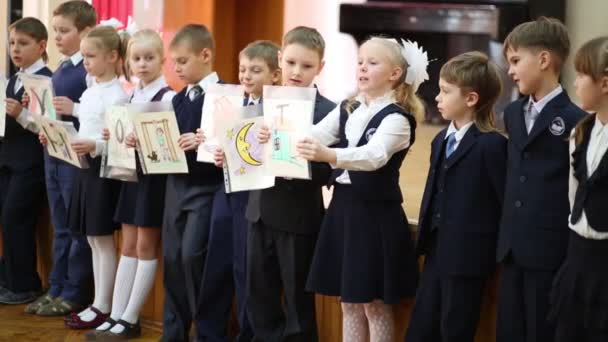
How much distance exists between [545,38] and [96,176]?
1.99m

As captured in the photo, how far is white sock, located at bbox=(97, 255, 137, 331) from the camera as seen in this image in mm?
4168

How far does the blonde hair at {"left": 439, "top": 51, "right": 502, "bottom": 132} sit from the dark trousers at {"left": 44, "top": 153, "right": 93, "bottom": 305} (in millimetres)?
1926

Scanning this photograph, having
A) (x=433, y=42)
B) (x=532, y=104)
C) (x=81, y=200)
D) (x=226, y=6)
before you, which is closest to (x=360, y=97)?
(x=532, y=104)

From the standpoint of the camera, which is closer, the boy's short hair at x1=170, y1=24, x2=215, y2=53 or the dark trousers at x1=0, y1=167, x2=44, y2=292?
the boy's short hair at x1=170, y1=24, x2=215, y2=53

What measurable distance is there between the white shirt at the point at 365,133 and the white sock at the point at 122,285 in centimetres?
116

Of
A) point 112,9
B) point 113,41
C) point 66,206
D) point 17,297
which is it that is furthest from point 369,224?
point 112,9

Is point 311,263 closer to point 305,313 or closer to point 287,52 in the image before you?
point 305,313

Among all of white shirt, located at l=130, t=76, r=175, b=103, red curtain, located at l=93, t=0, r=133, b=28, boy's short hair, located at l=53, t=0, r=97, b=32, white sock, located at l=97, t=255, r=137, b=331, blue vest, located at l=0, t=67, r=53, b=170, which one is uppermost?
red curtain, located at l=93, t=0, r=133, b=28

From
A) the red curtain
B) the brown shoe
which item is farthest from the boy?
the red curtain

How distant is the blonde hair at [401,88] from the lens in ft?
10.7

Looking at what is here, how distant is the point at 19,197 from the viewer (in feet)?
15.5

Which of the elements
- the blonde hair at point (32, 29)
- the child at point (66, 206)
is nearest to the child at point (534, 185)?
the child at point (66, 206)

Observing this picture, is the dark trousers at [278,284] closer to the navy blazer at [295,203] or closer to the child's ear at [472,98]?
the navy blazer at [295,203]

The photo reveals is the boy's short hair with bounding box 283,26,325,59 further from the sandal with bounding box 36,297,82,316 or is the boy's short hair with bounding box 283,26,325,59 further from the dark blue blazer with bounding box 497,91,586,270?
the sandal with bounding box 36,297,82,316
